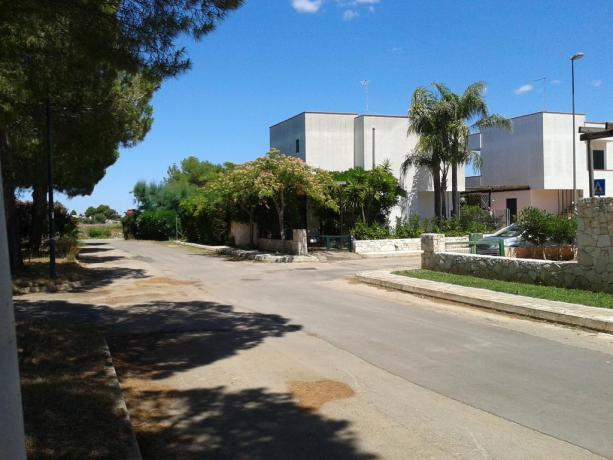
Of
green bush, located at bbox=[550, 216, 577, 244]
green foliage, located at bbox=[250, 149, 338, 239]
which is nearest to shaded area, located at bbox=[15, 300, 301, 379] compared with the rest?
green bush, located at bbox=[550, 216, 577, 244]

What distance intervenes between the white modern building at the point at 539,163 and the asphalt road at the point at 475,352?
2746 centimetres

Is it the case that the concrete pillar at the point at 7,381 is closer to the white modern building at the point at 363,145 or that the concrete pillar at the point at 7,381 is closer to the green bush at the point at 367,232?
the green bush at the point at 367,232

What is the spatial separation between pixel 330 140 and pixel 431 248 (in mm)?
19343

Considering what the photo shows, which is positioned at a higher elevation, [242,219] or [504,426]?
[242,219]

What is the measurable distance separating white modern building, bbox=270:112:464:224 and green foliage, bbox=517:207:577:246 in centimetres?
1736

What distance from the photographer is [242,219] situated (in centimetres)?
3375

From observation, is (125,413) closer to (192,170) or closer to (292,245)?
(292,245)

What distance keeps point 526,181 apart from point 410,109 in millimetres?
12903

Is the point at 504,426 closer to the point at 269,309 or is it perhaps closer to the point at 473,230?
the point at 269,309

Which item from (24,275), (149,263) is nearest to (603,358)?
(24,275)

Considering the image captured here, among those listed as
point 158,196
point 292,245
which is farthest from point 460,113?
point 158,196

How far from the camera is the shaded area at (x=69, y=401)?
170 inches

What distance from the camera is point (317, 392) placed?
6156 mm

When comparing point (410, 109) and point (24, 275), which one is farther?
point (410, 109)
